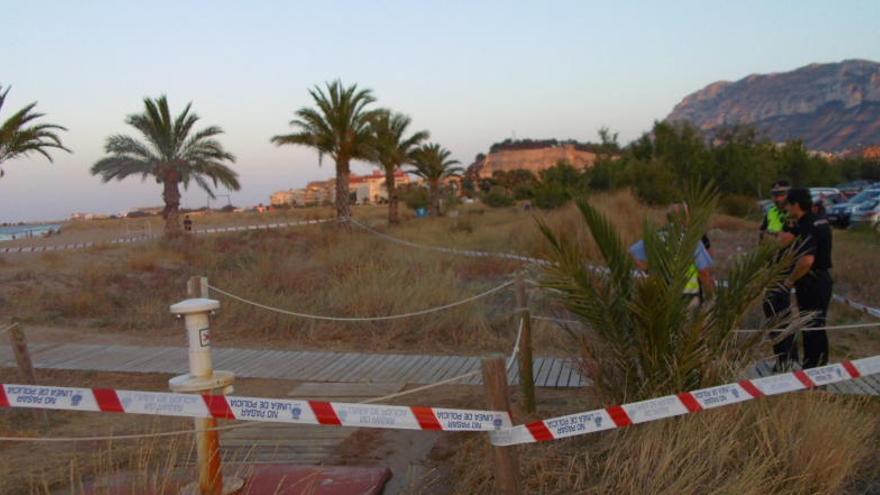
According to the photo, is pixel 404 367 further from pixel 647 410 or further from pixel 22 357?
pixel 647 410

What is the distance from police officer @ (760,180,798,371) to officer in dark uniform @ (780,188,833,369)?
0.41 feet

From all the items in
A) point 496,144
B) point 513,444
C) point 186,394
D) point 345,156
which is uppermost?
point 496,144

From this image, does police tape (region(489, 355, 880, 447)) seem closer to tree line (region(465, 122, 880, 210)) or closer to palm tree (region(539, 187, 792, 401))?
palm tree (region(539, 187, 792, 401))

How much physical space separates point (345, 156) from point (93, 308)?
19.1 meters

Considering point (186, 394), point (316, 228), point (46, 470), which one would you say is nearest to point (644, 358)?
point (186, 394)

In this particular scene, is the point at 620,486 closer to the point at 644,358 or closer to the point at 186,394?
the point at 644,358

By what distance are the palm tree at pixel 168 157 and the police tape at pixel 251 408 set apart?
24.7 m

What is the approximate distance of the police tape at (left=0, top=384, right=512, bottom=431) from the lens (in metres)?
3.46

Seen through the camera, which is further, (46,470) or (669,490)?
(46,470)

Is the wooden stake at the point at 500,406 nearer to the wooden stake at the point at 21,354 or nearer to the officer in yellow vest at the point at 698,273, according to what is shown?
the officer in yellow vest at the point at 698,273

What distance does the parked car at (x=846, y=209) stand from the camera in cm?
2606

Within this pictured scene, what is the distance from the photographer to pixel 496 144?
539 feet

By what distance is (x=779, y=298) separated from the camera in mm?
6508

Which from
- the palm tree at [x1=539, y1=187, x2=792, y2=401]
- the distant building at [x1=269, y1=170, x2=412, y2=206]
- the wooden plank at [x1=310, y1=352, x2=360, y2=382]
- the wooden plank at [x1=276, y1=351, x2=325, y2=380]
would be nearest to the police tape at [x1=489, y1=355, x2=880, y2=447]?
the palm tree at [x1=539, y1=187, x2=792, y2=401]
